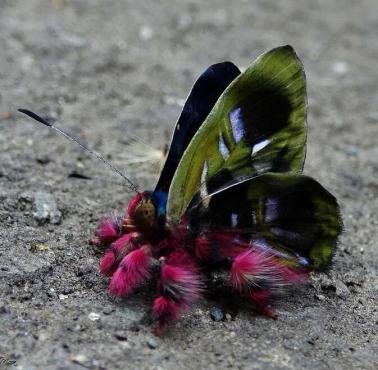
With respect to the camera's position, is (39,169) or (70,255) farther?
(39,169)

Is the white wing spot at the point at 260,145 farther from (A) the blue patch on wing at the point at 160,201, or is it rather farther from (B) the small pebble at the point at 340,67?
(B) the small pebble at the point at 340,67

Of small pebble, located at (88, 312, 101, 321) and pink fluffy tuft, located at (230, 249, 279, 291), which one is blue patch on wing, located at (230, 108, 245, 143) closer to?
pink fluffy tuft, located at (230, 249, 279, 291)

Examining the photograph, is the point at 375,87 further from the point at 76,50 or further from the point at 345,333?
the point at 345,333

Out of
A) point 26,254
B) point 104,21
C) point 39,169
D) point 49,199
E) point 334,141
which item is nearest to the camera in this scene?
point 26,254

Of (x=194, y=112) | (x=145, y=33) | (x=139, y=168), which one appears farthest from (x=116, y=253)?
(x=145, y=33)

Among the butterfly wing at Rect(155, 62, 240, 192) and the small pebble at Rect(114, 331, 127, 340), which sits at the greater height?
the butterfly wing at Rect(155, 62, 240, 192)

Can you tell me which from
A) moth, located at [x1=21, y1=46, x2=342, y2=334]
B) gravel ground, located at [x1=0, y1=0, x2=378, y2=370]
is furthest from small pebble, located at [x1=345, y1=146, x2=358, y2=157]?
moth, located at [x1=21, y1=46, x2=342, y2=334]

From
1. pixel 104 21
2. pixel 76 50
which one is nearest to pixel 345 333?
pixel 76 50
